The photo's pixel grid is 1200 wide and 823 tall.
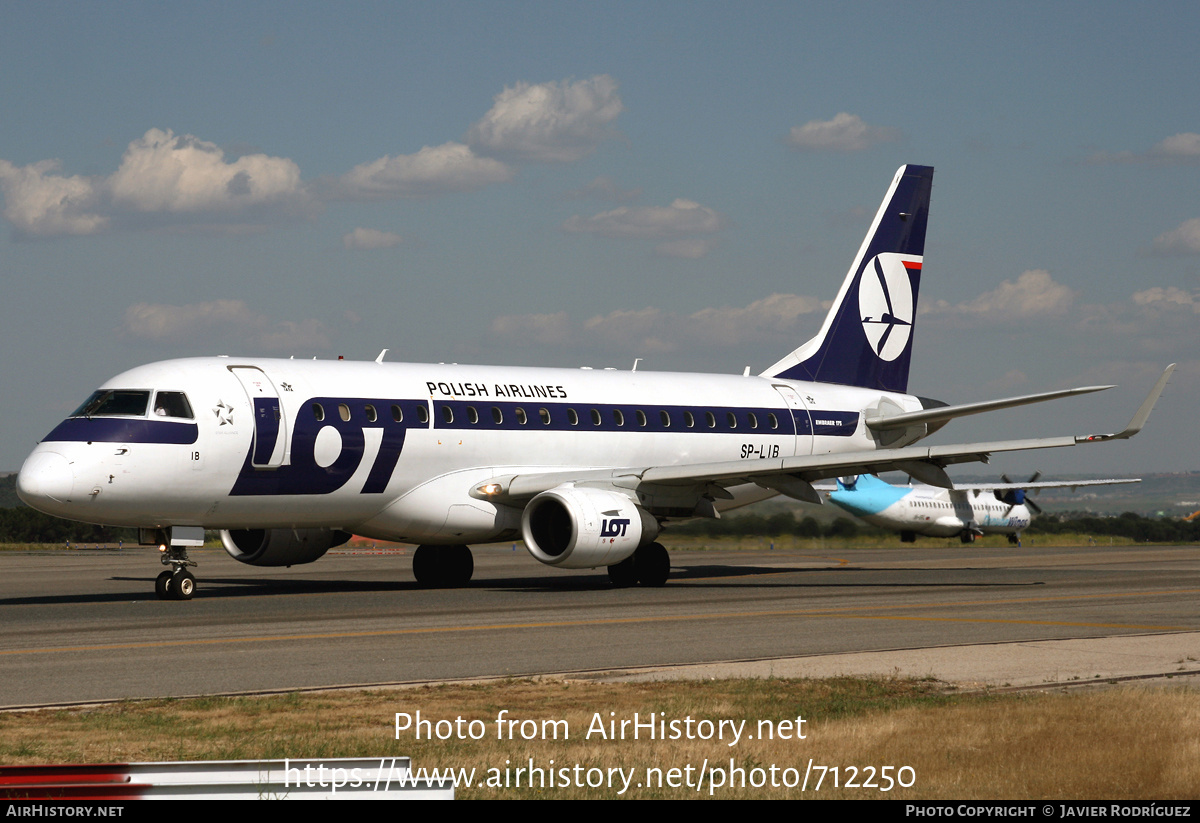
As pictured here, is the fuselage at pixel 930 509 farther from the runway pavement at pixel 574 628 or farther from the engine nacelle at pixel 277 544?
the engine nacelle at pixel 277 544

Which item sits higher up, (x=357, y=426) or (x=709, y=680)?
(x=357, y=426)

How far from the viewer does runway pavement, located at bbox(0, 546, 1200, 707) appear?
543 inches

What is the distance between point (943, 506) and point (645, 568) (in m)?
36.4

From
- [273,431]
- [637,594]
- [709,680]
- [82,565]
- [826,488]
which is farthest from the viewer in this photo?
[826,488]

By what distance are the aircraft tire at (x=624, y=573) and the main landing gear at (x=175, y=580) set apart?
26.8 ft

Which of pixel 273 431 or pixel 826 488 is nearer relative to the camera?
pixel 273 431

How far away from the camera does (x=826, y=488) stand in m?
57.9

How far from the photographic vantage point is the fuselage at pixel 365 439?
22.0m

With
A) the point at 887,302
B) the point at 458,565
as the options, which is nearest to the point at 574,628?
the point at 458,565

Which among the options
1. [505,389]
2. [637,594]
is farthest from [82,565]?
[637,594]

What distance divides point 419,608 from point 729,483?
7593 mm

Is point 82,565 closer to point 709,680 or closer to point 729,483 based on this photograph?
point 729,483

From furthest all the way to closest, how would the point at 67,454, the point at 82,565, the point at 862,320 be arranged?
Answer: the point at 82,565 < the point at 862,320 < the point at 67,454

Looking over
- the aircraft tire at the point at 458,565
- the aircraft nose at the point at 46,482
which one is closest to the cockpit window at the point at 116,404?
the aircraft nose at the point at 46,482
